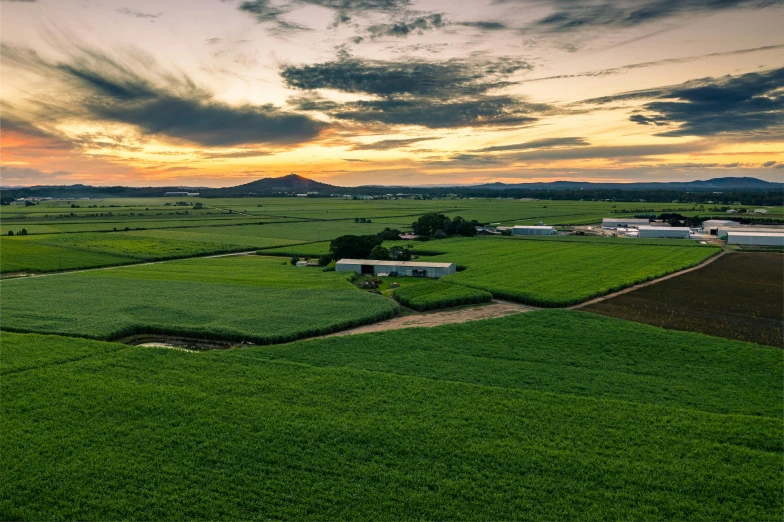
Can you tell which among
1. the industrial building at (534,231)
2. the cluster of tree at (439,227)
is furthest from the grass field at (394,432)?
the industrial building at (534,231)

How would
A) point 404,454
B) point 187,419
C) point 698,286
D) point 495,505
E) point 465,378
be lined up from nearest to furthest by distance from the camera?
1. point 495,505
2. point 404,454
3. point 187,419
4. point 465,378
5. point 698,286

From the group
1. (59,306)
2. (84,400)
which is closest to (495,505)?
(84,400)

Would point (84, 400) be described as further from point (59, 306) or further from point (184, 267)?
point (184, 267)

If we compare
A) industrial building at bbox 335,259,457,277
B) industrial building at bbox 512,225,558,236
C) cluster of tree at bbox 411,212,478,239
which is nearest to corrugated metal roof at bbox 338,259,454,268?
industrial building at bbox 335,259,457,277

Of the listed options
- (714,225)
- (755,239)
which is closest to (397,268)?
(755,239)

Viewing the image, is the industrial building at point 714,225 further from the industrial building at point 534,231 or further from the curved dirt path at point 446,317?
the curved dirt path at point 446,317
